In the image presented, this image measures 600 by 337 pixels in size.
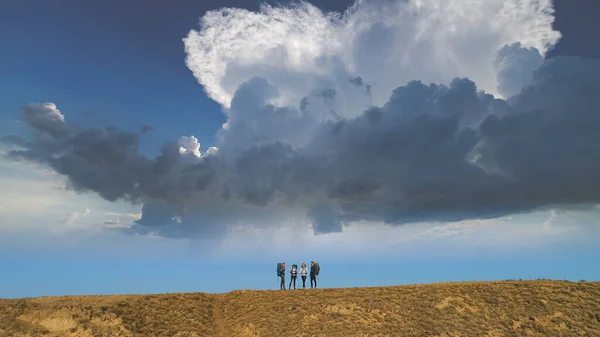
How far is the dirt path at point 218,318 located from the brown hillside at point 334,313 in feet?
0.27

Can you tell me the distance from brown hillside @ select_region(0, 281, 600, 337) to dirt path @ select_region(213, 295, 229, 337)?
3.3 inches

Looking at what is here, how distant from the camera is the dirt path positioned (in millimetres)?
35694

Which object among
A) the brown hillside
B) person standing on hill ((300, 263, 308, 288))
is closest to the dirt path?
the brown hillside

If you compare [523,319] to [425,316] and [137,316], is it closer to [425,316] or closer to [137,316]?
[425,316]

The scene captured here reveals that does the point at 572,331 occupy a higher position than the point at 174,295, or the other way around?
the point at 174,295

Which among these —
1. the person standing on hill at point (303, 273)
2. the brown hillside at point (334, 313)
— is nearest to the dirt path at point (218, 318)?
the brown hillside at point (334, 313)

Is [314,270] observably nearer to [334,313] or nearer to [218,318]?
[334,313]

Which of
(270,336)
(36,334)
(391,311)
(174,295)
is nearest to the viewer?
(36,334)

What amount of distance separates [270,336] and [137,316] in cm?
1129

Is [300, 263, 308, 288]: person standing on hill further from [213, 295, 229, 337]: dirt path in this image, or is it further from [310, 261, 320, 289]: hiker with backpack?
[213, 295, 229, 337]: dirt path

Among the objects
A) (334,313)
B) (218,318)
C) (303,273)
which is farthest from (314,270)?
(218,318)

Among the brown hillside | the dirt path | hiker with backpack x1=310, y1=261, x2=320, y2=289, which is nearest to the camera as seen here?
the brown hillside

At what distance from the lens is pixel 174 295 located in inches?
1624

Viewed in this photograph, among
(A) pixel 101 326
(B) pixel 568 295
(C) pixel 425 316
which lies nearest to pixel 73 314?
(A) pixel 101 326
